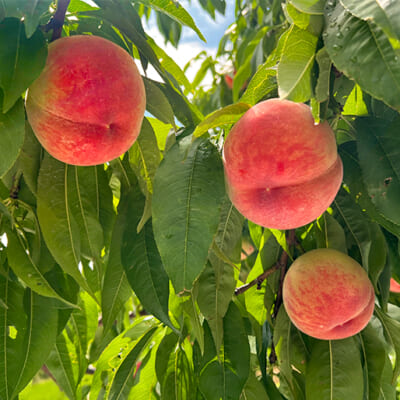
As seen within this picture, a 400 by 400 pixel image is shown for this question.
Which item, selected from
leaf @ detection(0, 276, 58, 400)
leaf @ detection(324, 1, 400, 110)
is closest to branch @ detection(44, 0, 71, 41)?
leaf @ detection(324, 1, 400, 110)

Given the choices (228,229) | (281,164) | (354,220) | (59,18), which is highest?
(59,18)

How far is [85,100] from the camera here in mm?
766

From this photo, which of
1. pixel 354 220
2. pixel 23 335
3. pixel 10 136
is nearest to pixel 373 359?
pixel 354 220

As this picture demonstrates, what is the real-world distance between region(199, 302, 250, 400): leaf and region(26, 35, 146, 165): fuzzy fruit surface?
597mm

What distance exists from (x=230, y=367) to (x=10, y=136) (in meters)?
0.75

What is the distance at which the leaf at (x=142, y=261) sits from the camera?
961 millimetres

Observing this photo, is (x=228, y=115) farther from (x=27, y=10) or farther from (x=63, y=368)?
Answer: (x=63, y=368)

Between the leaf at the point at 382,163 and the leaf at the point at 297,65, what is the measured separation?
0.22 m

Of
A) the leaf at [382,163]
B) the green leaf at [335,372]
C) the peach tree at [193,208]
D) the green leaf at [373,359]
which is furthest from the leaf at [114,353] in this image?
the leaf at [382,163]

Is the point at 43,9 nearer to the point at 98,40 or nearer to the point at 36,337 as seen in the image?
the point at 98,40

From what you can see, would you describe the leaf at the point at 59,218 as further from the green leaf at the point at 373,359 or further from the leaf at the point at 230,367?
the green leaf at the point at 373,359

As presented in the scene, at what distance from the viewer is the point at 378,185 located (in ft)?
2.79

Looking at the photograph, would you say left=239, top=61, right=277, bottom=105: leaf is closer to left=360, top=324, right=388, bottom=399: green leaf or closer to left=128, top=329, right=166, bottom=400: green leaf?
left=360, top=324, right=388, bottom=399: green leaf

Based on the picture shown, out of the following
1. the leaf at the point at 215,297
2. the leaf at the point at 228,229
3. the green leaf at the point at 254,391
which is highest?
the leaf at the point at 228,229
